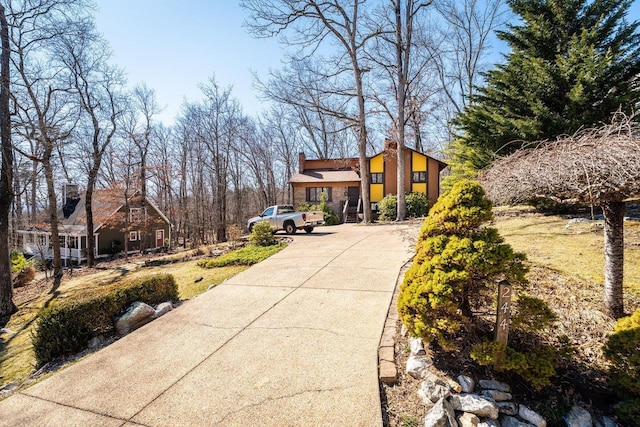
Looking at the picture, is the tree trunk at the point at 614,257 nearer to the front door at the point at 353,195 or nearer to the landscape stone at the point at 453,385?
the landscape stone at the point at 453,385

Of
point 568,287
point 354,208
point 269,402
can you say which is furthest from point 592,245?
point 354,208

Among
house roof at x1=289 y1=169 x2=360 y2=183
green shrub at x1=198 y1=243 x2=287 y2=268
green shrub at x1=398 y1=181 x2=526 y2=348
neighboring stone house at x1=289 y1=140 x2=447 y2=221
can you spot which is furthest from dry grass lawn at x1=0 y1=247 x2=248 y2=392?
house roof at x1=289 y1=169 x2=360 y2=183

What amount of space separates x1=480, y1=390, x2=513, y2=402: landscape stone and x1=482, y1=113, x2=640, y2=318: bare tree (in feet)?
6.63

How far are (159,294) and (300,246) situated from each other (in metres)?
5.30

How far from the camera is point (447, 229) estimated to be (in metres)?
3.31

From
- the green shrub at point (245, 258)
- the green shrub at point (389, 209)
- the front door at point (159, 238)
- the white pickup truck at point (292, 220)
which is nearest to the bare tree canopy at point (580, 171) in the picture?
the green shrub at point (245, 258)

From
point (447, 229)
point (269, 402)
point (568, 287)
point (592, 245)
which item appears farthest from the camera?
point (592, 245)

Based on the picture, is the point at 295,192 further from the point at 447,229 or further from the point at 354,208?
the point at 447,229

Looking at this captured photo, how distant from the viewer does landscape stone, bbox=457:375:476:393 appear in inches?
111

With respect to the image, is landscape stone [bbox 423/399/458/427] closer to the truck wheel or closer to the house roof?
the truck wheel

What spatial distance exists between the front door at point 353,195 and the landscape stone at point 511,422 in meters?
22.1

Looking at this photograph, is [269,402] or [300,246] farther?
[300,246]

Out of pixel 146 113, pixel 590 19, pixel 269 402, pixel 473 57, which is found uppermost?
pixel 473 57

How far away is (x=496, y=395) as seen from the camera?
2797 mm
